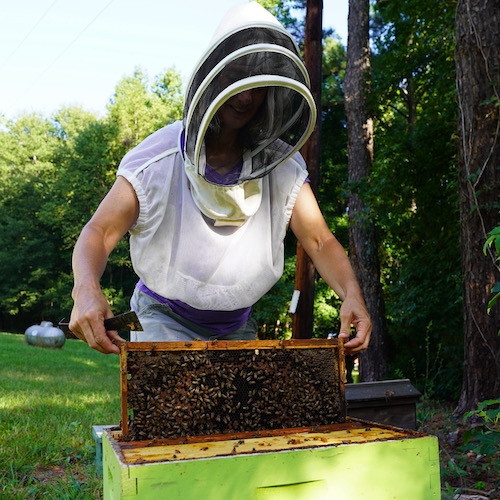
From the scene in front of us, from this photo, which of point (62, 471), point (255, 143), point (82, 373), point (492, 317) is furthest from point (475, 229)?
point (82, 373)

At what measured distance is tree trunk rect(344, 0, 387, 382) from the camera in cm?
1026

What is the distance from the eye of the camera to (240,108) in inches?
84.9

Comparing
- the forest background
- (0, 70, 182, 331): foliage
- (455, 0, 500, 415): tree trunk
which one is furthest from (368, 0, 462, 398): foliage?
(0, 70, 182, 331): foliage

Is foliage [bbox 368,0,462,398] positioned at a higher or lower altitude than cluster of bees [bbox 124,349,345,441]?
higher

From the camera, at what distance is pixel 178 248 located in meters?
2.18

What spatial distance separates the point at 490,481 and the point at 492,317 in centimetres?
139

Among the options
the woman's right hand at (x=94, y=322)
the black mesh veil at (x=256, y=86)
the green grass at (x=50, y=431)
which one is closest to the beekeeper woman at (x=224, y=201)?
the black mesh veil at (x=256, y=86)

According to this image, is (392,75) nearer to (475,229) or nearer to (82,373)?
(475,229)

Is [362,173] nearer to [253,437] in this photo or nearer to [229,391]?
[229,391]

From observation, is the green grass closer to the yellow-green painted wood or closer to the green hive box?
the green hive box

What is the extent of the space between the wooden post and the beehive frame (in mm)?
4374

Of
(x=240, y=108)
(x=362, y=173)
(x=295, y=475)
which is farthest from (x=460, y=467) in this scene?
(x=362, y=173)

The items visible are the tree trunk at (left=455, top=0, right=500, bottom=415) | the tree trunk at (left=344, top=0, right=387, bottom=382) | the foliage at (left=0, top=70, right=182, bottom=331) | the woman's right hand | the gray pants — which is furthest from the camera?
the foliage at (left=0, top=70, right=182, bottom=331)

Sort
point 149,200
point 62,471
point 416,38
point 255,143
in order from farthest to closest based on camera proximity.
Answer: point 416,38
point 62,471
point 255,143
point 149,200
